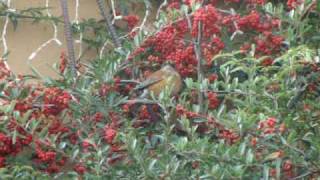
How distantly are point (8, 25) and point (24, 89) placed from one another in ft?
2.10

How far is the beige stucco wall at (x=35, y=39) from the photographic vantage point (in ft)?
12.1

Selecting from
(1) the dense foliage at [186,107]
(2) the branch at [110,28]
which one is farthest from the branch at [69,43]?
(2) the branch at [110,28]

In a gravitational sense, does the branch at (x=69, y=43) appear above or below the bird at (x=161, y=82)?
above

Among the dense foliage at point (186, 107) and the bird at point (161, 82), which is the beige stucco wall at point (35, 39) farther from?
the bird at point (161, 82)

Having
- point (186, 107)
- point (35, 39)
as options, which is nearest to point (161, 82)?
point (186, 107)

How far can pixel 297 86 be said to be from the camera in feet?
10.1

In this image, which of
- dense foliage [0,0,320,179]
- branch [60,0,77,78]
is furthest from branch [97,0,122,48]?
branch [60,0,77,78]

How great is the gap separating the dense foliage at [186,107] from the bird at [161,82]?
0.04m

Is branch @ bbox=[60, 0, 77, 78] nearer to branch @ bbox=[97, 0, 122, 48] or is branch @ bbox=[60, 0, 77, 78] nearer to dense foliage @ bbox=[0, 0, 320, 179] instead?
dense foliage @ bbox=[0, 0, 320, 179]

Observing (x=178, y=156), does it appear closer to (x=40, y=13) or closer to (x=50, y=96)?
(x=50, y=96)

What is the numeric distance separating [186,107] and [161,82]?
34 centimetres

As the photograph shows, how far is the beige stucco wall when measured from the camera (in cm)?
369

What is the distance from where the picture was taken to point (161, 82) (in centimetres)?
336

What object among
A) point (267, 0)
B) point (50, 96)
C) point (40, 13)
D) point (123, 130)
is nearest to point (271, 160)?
point (123, 130)
